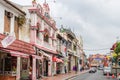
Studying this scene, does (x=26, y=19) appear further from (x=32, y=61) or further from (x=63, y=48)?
(x=63, y=48)

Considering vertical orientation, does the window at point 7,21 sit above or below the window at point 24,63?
above

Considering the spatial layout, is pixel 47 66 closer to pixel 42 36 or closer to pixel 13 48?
pixel 42 36

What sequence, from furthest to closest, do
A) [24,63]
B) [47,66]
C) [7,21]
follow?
[47,66] < [24,63] < [7,21]

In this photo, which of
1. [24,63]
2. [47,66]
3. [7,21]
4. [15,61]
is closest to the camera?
[7,21]

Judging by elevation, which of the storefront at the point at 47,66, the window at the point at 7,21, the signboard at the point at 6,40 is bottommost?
the storefront at the point at 47,66

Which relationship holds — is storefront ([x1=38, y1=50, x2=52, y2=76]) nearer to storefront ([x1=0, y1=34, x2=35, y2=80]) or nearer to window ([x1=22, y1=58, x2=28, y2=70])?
window ([x1=22, y1=58, x2=28, y2=70])

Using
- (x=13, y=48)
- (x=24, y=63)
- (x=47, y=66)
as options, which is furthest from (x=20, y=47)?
(x=47, y=66)

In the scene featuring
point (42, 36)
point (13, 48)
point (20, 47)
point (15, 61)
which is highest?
point (42, 36)

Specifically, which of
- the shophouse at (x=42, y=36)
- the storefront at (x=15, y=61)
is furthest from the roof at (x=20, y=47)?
the shophouse at (x=42, y=36)

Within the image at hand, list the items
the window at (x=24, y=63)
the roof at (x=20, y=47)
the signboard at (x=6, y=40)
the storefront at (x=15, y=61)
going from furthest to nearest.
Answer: the window at (x=24, y=63)
the roof at (x=20, y=47)
the storefront at (x=15, y=61)
the signboard at (x=6, y=40)

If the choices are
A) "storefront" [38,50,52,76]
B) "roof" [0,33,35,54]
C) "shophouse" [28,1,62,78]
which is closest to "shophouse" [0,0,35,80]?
"roof" [0,33,35,54]

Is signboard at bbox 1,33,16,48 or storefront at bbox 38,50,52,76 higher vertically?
signboard at bbox 1,33,16,48

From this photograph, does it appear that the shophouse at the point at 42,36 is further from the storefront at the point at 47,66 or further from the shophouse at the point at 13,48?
the shophouse at the point at 13,48

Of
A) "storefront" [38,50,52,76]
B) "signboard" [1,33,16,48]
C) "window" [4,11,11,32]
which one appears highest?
"window" [4,11,11,32]
